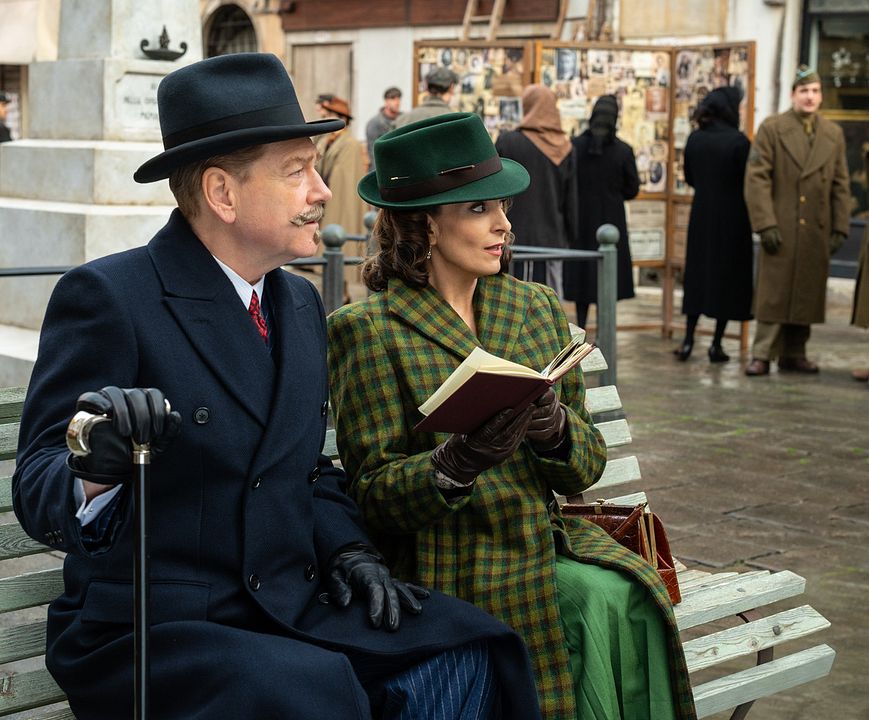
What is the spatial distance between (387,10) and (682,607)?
1827 cm

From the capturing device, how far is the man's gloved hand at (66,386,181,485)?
2.05 metres

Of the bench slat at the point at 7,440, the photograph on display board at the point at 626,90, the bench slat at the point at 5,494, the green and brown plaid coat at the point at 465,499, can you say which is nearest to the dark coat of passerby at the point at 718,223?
the photograph on display board at the point at 626,90

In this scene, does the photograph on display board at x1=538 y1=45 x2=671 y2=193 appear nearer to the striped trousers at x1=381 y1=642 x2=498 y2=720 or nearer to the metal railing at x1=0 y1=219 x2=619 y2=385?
the metal railing at x1=0 y1=219 x2=619 y2=385

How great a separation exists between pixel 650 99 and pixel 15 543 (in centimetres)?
951

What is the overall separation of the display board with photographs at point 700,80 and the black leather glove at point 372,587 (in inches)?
346

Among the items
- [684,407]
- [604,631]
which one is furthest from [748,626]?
[684,407]

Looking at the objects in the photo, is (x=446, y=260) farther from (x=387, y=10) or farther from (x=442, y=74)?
(x=387, y=10)

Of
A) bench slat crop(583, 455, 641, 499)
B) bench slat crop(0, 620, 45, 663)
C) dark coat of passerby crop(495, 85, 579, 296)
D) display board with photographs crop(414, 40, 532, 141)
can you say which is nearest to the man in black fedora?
bench slat crop(0, 620, 45, 663)

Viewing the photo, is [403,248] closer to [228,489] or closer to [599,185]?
[228,489]

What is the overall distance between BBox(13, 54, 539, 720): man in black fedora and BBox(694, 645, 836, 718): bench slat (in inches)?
29.8

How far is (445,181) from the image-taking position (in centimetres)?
335

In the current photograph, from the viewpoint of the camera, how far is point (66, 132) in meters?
8.10

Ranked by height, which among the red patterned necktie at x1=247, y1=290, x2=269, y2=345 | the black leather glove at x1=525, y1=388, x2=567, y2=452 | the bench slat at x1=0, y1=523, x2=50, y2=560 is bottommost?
the bench slat at x1=0, y1=523, x2=50, y2=560

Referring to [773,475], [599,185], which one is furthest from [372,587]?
[599,185]
